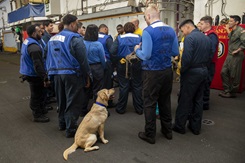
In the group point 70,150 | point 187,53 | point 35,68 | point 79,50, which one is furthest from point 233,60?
point 35,68

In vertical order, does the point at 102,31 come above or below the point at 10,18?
below

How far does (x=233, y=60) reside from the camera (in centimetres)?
543

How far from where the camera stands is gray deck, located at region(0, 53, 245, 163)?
2.85 metres

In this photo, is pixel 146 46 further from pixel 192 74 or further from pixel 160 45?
pixel 192 74

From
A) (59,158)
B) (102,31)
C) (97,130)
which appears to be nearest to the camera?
(59,158)

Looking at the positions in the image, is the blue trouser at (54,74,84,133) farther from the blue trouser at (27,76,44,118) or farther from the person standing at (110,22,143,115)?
the person standing at (110,22,143,115)

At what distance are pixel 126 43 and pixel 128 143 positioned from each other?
1.98 m

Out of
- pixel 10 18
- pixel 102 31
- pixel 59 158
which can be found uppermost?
pixel 10 18

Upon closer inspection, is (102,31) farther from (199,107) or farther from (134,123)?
(199,107)

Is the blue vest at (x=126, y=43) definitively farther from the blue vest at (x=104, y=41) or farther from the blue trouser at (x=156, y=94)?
the blue trouser at (x=156, y=94)

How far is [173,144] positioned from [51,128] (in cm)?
219

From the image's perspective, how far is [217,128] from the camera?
12.3 ft

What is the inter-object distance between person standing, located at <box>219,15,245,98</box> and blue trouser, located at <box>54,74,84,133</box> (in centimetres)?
402

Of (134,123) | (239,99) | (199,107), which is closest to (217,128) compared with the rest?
(199,107)
